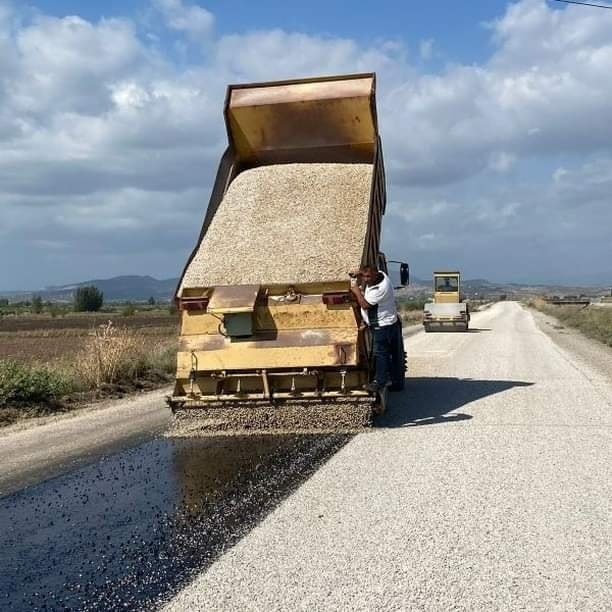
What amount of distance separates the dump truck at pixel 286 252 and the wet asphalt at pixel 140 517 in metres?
0.71

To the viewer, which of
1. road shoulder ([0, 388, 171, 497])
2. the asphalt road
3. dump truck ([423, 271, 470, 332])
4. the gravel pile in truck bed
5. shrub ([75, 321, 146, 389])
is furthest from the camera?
dump truck ([423, 271, 470, 332])

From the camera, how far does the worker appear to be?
29.1ft

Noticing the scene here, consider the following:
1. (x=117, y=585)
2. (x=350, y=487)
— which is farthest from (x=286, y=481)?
(x=117, y=585)

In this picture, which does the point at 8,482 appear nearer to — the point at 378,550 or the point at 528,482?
the point at 378,550

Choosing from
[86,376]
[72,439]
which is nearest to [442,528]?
[72,439]

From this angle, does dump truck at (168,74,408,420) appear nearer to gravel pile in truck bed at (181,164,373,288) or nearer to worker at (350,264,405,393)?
gravel pile in truck bed at (181,164,373,288)

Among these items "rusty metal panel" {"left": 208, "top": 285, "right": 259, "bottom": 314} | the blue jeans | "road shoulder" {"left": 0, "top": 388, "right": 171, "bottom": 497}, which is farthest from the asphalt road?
"road shoulder" {"left": 0, "top": 388, "right": 171, "bottom": 497}

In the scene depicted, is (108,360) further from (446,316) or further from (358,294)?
(446,316)

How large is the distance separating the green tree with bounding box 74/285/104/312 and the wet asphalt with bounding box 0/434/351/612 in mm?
84744

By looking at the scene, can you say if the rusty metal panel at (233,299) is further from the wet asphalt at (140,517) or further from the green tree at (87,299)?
the green tree at (87,299)

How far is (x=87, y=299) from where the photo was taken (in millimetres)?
90250

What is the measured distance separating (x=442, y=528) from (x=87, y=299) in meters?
89.4

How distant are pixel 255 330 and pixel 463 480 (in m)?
3.44

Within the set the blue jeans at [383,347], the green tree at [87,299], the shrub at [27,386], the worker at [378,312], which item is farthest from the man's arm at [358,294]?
the green tree at [87,299]
